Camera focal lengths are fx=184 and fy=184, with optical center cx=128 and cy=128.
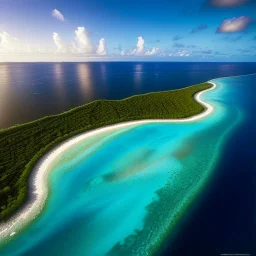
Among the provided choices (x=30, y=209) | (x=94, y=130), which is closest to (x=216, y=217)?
(x=30, y=209)

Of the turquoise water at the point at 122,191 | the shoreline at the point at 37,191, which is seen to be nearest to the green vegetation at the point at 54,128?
the shoreline at the point at 37,191

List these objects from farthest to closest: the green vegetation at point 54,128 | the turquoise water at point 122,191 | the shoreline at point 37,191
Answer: the green vegetation at point 54,128 < the shoreline at point 37,191 < the turquoise water at point 122,191

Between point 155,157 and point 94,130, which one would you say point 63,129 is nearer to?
point 94,130

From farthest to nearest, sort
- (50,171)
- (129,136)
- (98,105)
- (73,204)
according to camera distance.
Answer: (98,105)
(129,136)
(50,171)
(73,204)

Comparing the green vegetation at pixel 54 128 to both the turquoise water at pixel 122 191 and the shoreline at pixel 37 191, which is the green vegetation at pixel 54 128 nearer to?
the shoreline at pixel 37 191

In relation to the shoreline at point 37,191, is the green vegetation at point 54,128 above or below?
above

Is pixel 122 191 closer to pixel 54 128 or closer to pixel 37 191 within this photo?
pixel 37 191

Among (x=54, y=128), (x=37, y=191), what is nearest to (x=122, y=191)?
(x=37, y=191)
